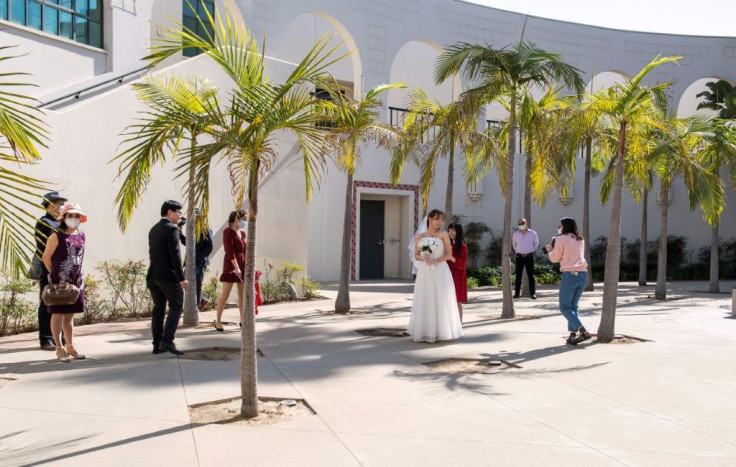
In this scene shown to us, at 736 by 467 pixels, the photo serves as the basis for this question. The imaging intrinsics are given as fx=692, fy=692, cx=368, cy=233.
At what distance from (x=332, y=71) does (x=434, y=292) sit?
597 inches

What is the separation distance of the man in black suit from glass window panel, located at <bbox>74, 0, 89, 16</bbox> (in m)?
7.11

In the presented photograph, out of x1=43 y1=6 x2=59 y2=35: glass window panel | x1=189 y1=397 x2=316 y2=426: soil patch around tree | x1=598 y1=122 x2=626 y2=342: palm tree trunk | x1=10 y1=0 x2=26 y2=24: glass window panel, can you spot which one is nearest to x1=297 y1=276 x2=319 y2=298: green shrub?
x1=43 y1=6 x2=59 y2=35: glass window panel

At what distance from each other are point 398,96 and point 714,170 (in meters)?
11.2

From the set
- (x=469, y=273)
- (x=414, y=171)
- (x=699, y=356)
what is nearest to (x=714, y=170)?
(x=469, y=273)

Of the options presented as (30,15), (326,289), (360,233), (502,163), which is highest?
(30,15)

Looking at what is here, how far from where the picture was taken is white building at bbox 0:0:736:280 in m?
11.2

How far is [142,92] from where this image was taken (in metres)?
9.62

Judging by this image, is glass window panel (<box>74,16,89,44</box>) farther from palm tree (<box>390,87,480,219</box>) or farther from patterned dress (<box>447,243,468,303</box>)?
patterned dress (<box>447,243,468,303</box>)

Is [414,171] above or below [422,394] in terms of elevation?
above

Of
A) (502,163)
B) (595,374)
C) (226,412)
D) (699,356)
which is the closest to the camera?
(226,412)

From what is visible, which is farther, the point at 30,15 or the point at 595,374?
the point at 30,15

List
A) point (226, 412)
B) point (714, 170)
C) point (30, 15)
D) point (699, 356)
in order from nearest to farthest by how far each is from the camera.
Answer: point (226, 412) < point (699, 356) < point (30, 15) < point (714, 170)

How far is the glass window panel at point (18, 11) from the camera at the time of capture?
11586 mm

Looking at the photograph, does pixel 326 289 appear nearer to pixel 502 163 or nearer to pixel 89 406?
pixel 502 163
